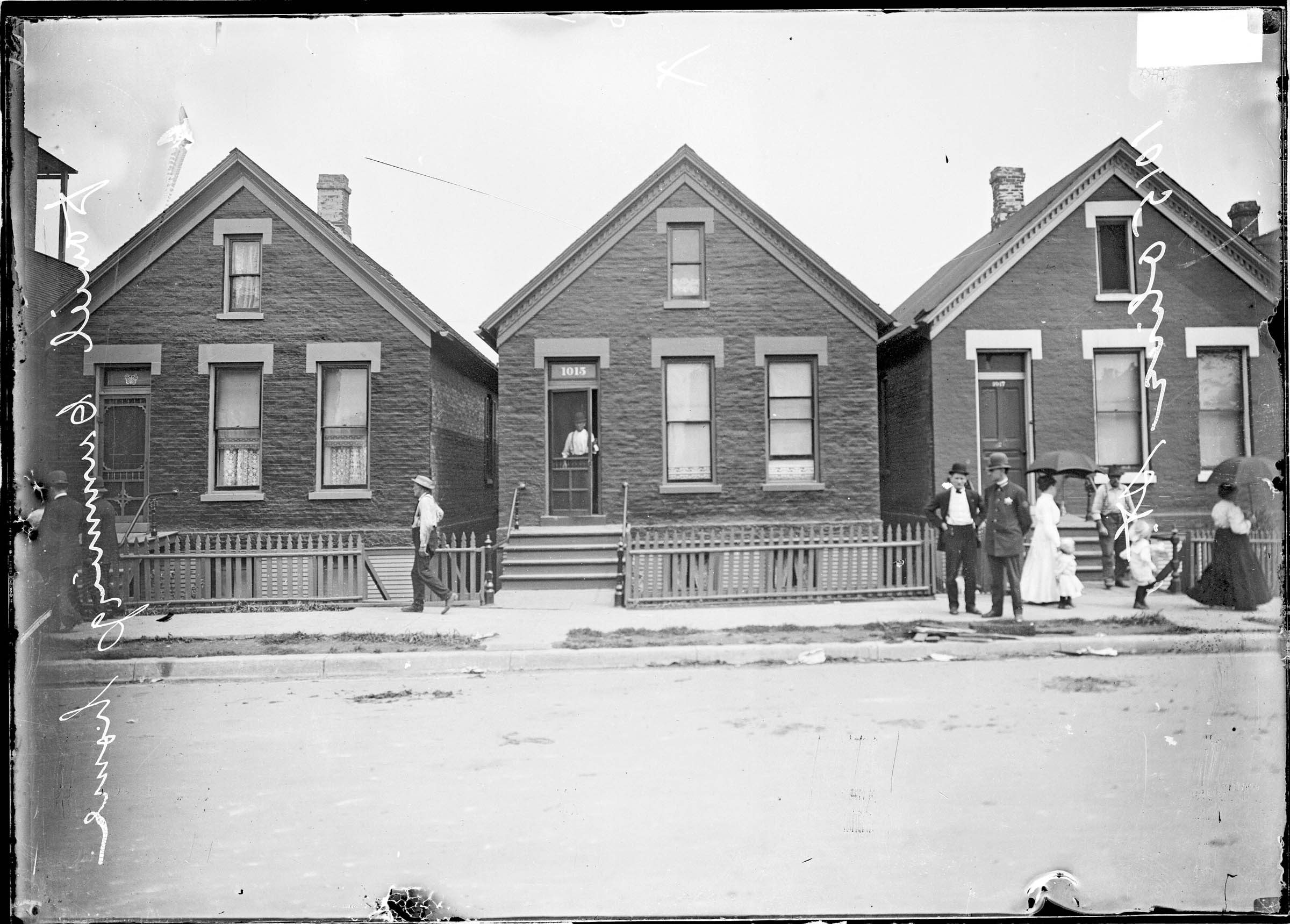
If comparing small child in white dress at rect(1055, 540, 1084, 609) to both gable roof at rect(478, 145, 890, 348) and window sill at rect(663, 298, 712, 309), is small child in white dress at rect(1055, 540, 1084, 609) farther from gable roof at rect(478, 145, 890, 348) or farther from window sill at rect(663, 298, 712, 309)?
window sill at rect(663, 298, 712, 309)

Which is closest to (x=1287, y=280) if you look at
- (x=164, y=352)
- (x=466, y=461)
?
(x=466, y=461)

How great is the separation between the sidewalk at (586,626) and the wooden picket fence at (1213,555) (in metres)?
0.13

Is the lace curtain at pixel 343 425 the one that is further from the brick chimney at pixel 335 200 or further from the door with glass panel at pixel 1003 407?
the door with glass panel at pixel 1003 407

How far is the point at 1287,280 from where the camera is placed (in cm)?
396

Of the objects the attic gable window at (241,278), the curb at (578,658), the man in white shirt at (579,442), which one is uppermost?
the attic gable window at (241,278)

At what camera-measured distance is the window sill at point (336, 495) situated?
14.3 feet

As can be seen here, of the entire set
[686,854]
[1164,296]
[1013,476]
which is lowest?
[686,854]

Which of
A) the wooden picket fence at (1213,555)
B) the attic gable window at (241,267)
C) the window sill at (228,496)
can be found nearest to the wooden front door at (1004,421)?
the wooden picket fence at (1213,555)

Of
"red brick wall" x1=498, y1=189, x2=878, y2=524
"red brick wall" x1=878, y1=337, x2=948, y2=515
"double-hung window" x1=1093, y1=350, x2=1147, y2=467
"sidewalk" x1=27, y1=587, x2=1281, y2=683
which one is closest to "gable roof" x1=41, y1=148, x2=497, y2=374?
"red brick wall" x1=498, y1=189, x2=878, y2=524

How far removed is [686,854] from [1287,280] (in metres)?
4.59

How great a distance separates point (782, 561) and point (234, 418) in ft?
12.1

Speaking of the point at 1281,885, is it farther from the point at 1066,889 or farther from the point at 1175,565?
the point at 1175,565

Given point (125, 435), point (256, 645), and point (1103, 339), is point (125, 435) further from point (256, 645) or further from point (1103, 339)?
point (1103, 339)

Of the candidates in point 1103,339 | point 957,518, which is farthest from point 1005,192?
point 957,518
